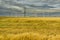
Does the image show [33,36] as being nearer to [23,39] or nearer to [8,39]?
[23,39]

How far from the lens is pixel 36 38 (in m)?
24.2

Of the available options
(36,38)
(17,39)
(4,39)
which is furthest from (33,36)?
(4,39)

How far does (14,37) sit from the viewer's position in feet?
80.6

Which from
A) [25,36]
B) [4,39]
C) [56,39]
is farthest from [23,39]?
[56,39]

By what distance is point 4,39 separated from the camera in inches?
946

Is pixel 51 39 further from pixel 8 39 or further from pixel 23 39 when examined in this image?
pixel 8 39

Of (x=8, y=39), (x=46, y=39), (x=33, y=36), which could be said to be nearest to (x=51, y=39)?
(x=46, y=39)

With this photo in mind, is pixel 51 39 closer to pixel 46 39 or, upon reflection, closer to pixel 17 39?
pixel 46 39

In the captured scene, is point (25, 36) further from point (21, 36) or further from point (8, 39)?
point (8, 39)

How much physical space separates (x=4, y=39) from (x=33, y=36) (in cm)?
358

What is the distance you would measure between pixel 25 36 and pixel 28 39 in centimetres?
67

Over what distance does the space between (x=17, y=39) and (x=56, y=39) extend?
4820 mm

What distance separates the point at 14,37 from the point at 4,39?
51.3 inches

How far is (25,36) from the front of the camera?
80.8 ft
